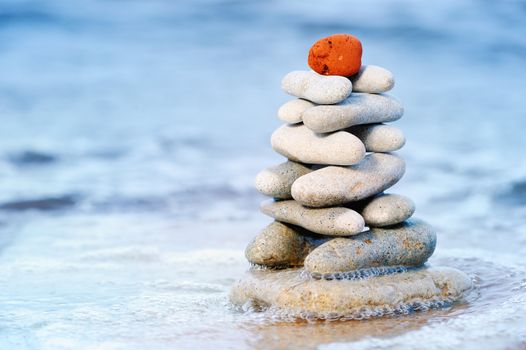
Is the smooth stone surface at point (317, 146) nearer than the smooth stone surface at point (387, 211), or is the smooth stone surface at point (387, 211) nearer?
the smooth stone surface at point (317, 146)

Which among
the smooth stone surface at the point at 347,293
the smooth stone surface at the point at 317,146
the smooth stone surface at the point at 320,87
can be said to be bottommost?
the smooth stone surface at the point at 347,293

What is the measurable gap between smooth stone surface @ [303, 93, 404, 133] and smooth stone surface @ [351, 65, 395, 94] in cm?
6

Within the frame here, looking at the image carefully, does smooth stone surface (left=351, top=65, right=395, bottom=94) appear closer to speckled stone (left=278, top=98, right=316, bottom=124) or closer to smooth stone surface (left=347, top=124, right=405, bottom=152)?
smooth stone surface (left=347, top=124, right=405, bottom=152)

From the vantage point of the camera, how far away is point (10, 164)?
434 inches

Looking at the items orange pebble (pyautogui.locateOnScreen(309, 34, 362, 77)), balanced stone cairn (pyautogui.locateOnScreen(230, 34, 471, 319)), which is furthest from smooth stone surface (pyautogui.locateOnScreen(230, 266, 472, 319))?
orange pebble (pyautogui.locateOnScreen(309, 34, 362, 77))

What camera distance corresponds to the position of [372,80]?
524 cm

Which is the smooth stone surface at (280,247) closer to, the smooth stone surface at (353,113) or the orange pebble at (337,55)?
the smooth stone surface at (353,113)

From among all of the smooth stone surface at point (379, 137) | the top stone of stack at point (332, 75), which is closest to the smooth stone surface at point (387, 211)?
the smooth stone surface at point (379, 137)

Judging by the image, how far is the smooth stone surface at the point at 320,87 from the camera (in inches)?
194

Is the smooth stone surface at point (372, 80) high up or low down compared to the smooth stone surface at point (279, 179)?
up

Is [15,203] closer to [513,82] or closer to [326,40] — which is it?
[326,40]

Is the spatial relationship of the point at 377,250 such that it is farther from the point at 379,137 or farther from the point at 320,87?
the point at 320,87

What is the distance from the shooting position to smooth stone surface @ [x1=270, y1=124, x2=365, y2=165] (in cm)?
494

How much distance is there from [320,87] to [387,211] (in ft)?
2.83
